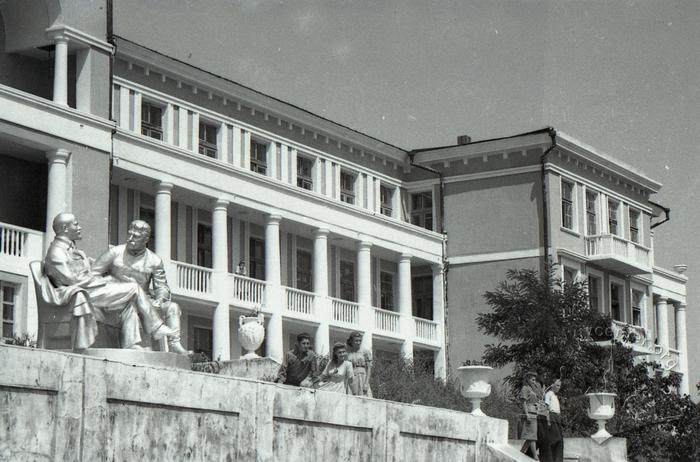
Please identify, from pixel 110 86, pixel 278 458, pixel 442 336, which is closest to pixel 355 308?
pixel 442 336

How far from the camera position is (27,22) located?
34.7 meters

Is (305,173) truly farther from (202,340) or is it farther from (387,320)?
(202,340)

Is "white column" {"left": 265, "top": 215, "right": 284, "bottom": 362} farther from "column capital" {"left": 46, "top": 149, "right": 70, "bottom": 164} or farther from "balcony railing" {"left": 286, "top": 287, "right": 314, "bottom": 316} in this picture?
"column capital" {"left": 46, "top": 149, "right": 70, "bottom": 164}

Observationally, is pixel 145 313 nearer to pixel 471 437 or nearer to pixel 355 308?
pixel 471 437

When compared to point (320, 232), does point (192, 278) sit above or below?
below

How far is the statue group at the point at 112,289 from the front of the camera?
16156 mm

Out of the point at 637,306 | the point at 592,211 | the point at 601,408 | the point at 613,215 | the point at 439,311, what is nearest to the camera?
the point at 601,408

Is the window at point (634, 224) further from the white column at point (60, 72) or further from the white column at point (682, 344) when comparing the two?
the white column at point (60, 72)

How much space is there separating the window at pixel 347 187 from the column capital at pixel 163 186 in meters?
12.7

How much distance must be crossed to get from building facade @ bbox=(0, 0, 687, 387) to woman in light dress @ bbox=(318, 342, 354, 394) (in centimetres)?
1333

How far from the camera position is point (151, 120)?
41.8 m

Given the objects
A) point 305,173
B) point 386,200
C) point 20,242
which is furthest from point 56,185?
point 386,200

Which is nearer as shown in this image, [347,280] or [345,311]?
[345,311]

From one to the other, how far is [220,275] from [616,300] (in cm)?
2084
